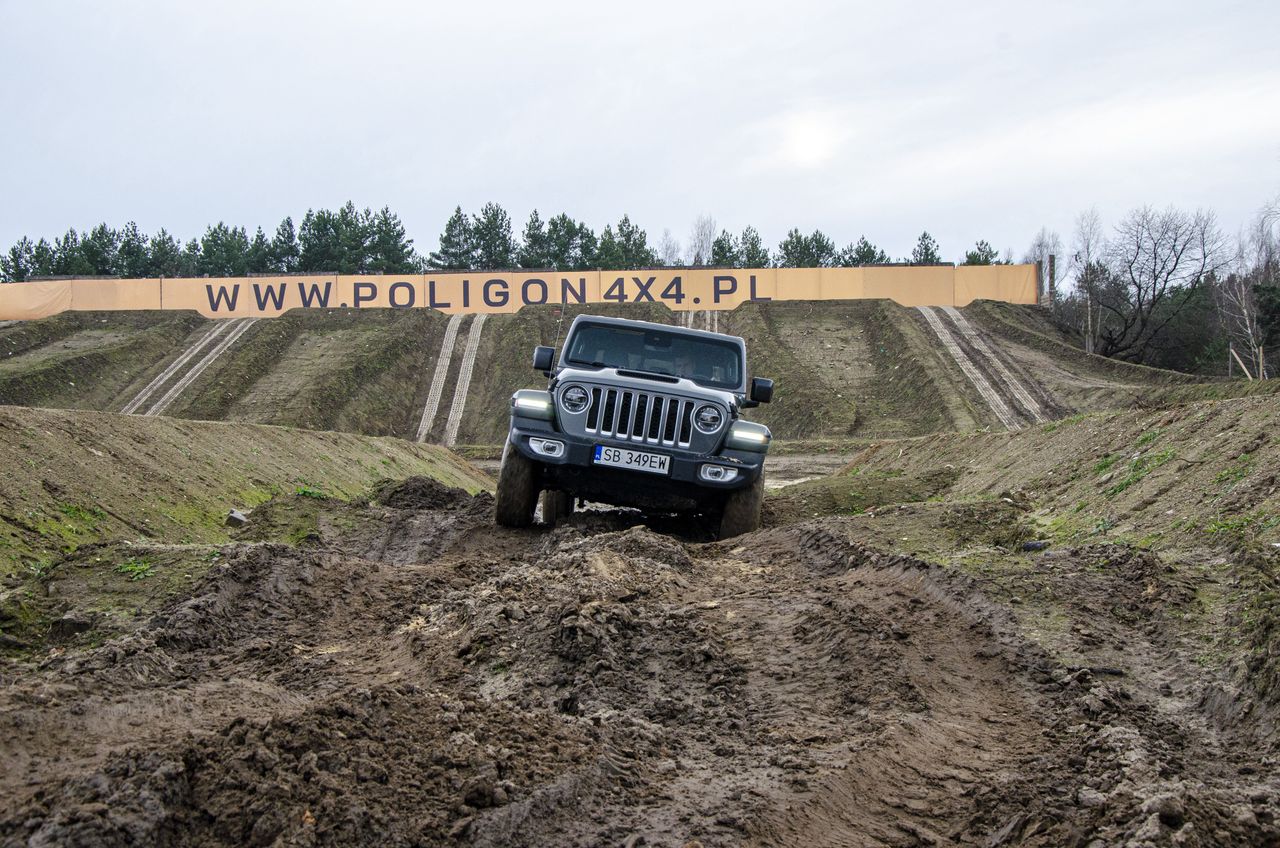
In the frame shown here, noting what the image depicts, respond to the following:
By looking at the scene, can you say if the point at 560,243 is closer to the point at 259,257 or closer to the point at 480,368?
the point at 259,257

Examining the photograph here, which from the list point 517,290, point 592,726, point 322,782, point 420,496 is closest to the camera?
point 322,782

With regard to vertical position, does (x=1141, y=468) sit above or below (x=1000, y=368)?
below

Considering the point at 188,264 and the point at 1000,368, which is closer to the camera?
the point at 1000,368

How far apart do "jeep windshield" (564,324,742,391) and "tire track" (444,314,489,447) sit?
83.0 ft

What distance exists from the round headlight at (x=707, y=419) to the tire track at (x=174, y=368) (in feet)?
101

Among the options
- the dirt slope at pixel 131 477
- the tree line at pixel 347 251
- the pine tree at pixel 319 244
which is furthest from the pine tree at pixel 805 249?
the dirt slope at pixel 131 477

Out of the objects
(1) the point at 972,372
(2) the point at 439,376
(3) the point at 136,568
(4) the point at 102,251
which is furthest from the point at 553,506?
(4) the point at 102,251

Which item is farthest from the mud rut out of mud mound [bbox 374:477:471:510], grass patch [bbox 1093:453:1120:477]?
mud mound [bbox 374:477:471:510]

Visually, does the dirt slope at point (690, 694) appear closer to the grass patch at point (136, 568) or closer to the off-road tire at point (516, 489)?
the grass patch at point (136, 568)

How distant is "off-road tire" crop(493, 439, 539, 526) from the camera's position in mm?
10430

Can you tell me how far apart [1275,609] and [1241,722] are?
1041mm

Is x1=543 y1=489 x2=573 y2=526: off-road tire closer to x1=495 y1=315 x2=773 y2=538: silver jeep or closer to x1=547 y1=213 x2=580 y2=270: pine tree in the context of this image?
x1=495 y1=315 x2=773 y2=538: silver jeep

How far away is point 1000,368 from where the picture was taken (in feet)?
132

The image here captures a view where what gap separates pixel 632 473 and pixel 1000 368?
33455 millimetres
